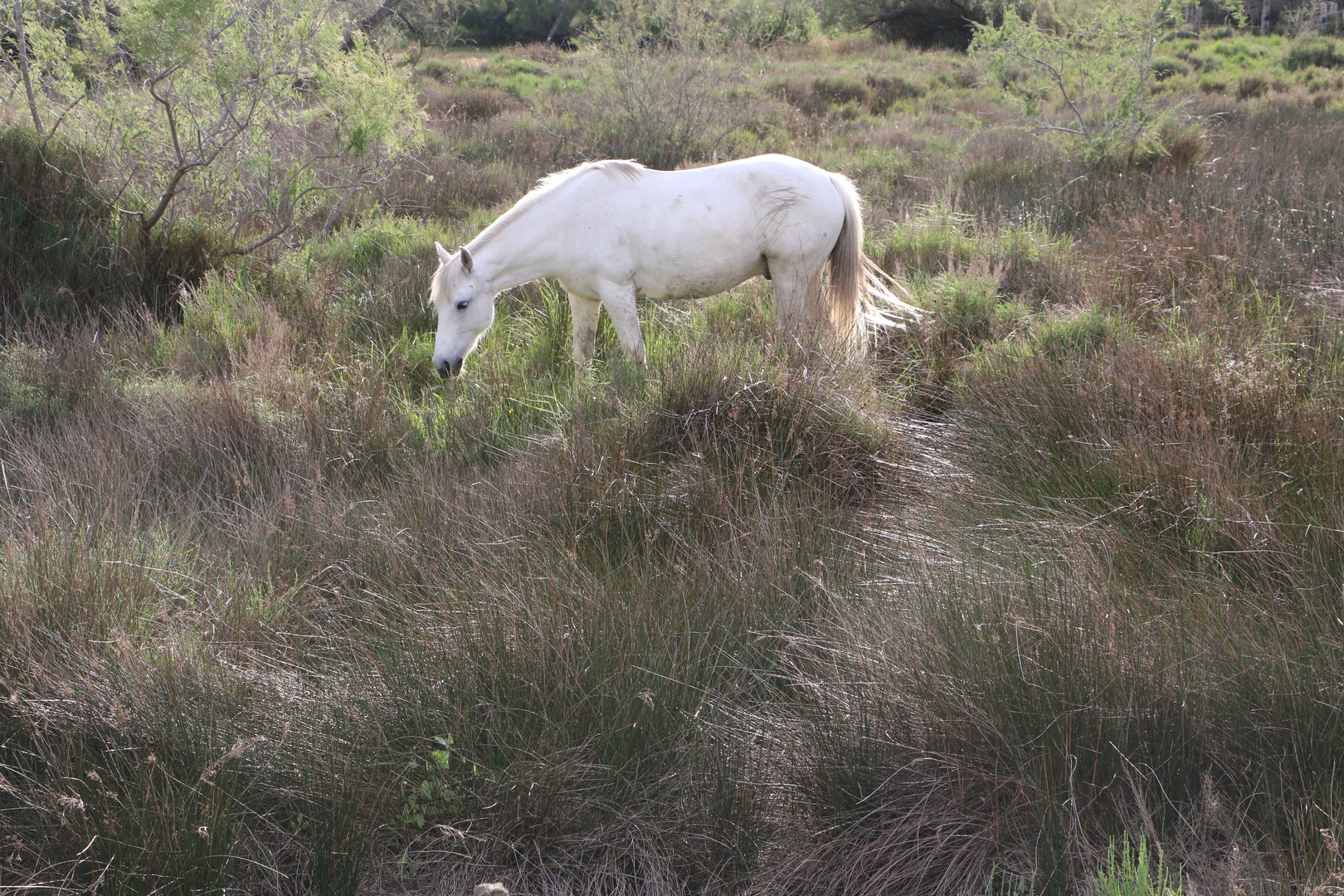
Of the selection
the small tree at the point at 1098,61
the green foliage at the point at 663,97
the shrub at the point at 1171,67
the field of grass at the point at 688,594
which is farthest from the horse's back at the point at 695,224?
the shrub at the point at 1171,67

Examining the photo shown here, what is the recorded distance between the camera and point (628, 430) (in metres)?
3.98

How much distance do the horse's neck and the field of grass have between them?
2.05ft

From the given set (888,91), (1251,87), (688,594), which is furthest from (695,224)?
(1251,87)

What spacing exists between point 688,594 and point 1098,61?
394 inches

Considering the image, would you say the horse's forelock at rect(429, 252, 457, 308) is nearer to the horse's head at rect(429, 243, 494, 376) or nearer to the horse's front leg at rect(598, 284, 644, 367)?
the horse's head at rect(429, 243, 494, 376)

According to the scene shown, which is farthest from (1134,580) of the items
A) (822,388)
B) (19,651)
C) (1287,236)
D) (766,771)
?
(1287,236)

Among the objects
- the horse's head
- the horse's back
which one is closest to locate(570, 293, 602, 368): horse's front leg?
the horse's back

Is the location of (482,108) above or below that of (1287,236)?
above

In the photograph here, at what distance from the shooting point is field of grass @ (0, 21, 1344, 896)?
2.04 meters

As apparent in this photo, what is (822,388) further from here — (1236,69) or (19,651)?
(1236,69)

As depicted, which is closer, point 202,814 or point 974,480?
point 202,814

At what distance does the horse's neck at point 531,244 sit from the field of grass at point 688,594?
624 mm

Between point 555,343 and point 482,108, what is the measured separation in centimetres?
1392

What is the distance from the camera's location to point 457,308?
4.80m
